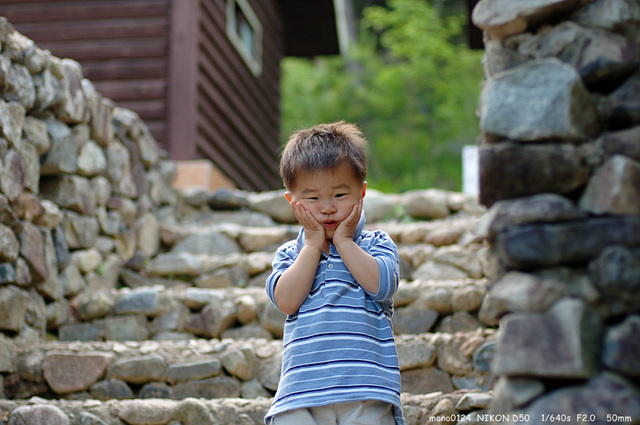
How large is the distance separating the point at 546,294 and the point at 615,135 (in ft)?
1.17

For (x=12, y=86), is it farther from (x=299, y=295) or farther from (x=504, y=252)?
(x=504, y=252)

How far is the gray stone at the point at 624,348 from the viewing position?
49.1 inches

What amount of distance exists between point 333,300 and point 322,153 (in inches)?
17.0

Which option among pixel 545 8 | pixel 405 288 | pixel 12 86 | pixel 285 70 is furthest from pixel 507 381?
pixel 285 70

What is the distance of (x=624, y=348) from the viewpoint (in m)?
1.26

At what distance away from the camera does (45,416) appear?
2.51 m

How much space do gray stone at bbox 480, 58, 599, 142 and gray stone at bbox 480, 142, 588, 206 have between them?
0.03 metres

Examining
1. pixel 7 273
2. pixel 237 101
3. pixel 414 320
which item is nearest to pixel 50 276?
pixel 7 273

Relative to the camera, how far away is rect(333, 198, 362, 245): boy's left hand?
2.06 meters

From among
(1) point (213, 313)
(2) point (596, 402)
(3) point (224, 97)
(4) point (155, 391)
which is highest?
(3) point (224, 97)

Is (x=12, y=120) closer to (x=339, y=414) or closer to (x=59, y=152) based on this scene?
(x=59, y=152)

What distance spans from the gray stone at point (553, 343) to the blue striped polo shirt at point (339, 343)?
2.18 feet

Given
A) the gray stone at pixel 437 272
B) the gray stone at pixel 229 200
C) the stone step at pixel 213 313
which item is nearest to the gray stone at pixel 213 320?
the stone step at pixel 213 313

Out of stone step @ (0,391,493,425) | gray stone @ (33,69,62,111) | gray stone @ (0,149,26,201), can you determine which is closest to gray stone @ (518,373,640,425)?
stone step @ (0,391,493,425)
